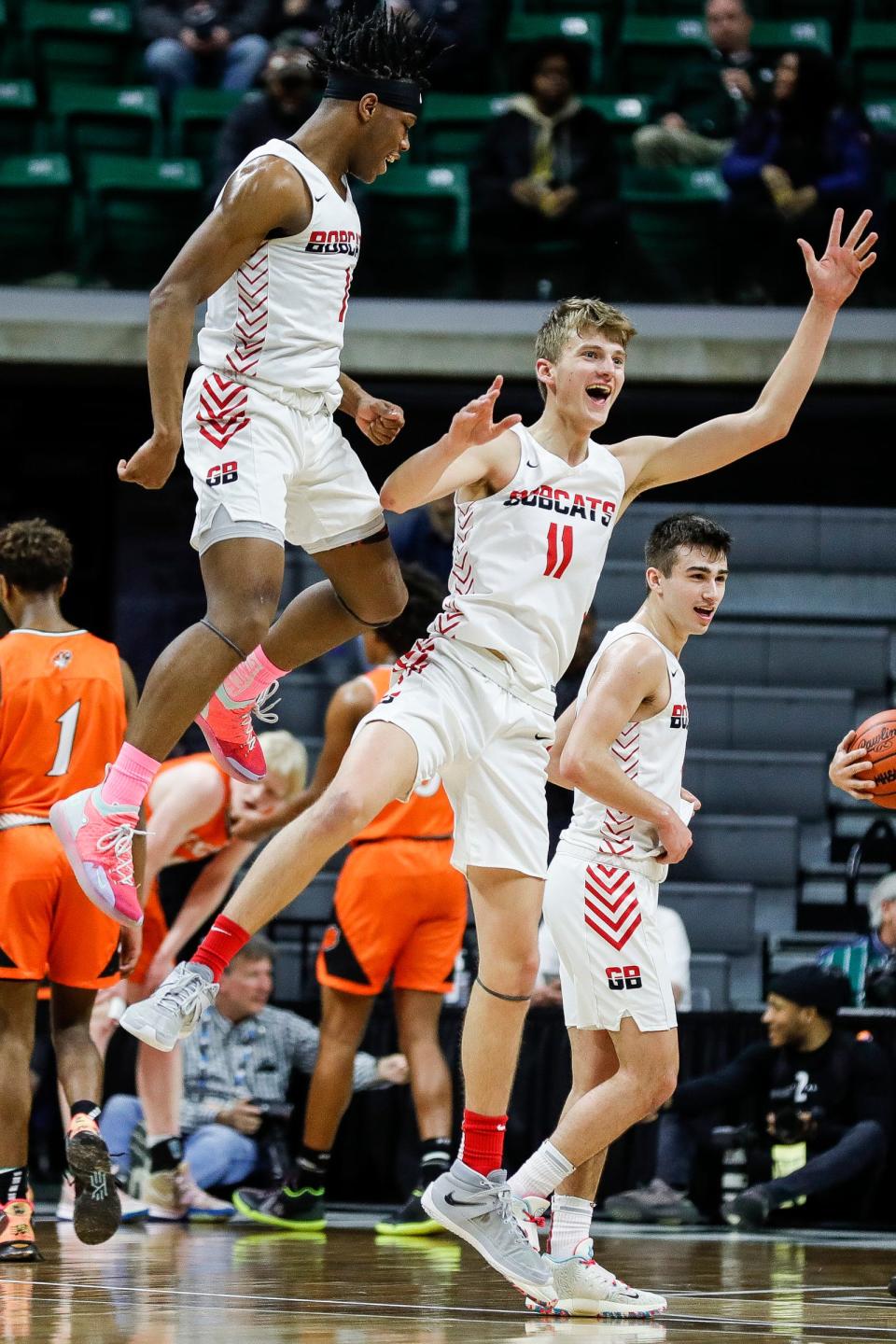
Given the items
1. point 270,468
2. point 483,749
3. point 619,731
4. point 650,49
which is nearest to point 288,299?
point 270,468

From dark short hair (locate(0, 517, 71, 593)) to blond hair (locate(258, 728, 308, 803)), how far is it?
2015 millimetres

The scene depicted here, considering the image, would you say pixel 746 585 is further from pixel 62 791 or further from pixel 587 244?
pixel 62 791

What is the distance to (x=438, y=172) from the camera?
1120cm

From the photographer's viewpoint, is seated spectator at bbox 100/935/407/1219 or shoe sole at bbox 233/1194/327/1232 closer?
shoe sole at bbox 233/1194/327/1232

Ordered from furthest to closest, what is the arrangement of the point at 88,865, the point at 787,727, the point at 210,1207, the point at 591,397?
the point at 787,727 < the point at 210,1207 < the point at 591,397 < the point at 88,865

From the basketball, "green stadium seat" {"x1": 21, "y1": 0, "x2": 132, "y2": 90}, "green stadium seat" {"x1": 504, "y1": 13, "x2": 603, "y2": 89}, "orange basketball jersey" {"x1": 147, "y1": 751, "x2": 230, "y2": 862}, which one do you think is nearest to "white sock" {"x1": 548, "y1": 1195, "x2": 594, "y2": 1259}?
the basketball

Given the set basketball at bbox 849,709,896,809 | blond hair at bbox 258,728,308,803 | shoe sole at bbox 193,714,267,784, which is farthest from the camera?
blond hair at bbox 258,728,308,803

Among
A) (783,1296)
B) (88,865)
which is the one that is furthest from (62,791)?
(783,1296)

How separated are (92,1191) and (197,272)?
95.8 inches

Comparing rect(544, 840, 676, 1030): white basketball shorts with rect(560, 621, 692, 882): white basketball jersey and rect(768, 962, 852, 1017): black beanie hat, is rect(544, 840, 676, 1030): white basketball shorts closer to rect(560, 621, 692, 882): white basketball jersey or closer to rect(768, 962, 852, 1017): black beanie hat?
rect(560, 621, 692, 882): white basketball jersey

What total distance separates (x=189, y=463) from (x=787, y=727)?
26.2ft

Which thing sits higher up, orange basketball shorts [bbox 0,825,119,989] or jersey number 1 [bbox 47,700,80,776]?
jersey number 1 [bbox 47,700,80,776]

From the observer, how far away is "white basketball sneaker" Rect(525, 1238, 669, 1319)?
4477 millimetres

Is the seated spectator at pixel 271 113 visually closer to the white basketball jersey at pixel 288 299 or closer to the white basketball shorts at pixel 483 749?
the white basketball jersey at pixel 288 299
